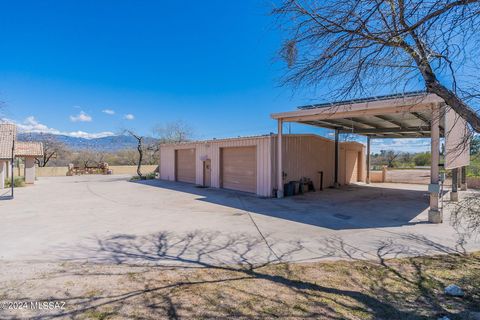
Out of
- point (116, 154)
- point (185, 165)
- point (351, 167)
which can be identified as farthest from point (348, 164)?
point (116, 154)

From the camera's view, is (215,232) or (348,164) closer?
(215,232)

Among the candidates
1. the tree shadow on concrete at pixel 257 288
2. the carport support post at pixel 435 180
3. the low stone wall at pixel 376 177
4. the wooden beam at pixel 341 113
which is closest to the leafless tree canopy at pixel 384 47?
the tree shadow on concrete at pixel 257 288

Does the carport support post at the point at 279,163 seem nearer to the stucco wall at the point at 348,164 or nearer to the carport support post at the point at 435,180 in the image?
the carport support post at the point at 435,180

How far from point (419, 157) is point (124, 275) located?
4036cm

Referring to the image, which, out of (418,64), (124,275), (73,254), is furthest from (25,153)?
(418,64)

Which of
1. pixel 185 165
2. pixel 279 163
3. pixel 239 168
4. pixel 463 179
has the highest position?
pixel 279 163

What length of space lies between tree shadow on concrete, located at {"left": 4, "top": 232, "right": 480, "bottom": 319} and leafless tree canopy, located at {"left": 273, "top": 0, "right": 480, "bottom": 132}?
2.10 m

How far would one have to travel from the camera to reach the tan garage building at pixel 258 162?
11352 mm

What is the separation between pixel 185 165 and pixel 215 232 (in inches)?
482

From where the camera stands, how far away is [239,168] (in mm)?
12930

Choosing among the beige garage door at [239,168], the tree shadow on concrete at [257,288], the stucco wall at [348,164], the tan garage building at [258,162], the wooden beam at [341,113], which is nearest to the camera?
the tree shadow on concrete at [257,288]

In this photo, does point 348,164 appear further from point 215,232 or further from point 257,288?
point 257,288

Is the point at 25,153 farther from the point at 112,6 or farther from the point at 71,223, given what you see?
the point at 71,223

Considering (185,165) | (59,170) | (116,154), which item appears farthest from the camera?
(116,154)
